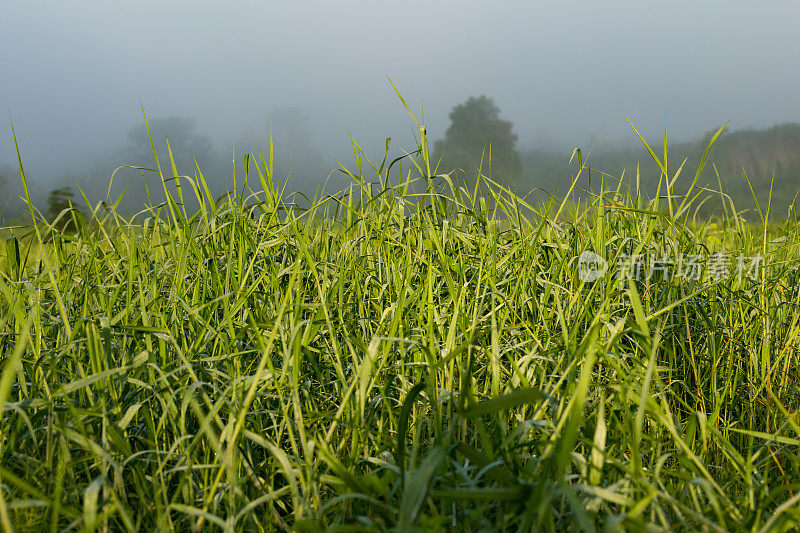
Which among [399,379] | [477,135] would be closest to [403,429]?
[399,379]

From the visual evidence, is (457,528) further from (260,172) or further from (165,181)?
(165,181)

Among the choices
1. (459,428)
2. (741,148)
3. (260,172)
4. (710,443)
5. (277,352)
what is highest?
(260,172)

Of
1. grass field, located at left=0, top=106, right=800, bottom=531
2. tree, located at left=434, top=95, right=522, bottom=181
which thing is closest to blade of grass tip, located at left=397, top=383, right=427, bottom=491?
grass field, located at left=0, top=106, right=800, bottom=531

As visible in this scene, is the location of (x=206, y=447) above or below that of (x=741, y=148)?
above

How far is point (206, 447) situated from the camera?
1.10m

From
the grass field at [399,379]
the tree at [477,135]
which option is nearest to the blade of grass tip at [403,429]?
the grass field at [399,379]

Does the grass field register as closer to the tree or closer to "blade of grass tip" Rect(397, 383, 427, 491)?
"blade of grass tip" Rect(397, 383, 427, 491)

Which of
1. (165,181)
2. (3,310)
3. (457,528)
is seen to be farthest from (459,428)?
(3,310)

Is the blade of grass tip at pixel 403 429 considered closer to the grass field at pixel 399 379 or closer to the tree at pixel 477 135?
the grass field at pixel 399 379

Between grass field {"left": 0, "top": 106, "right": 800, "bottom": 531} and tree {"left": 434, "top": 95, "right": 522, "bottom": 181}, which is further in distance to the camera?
tree {"left": 434, "top": 95, "right": 522, "bottom": 181}

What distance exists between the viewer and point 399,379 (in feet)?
4.64

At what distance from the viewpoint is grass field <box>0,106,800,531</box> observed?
88cm

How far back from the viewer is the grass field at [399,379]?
0.88 meters

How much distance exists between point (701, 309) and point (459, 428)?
1013mm
